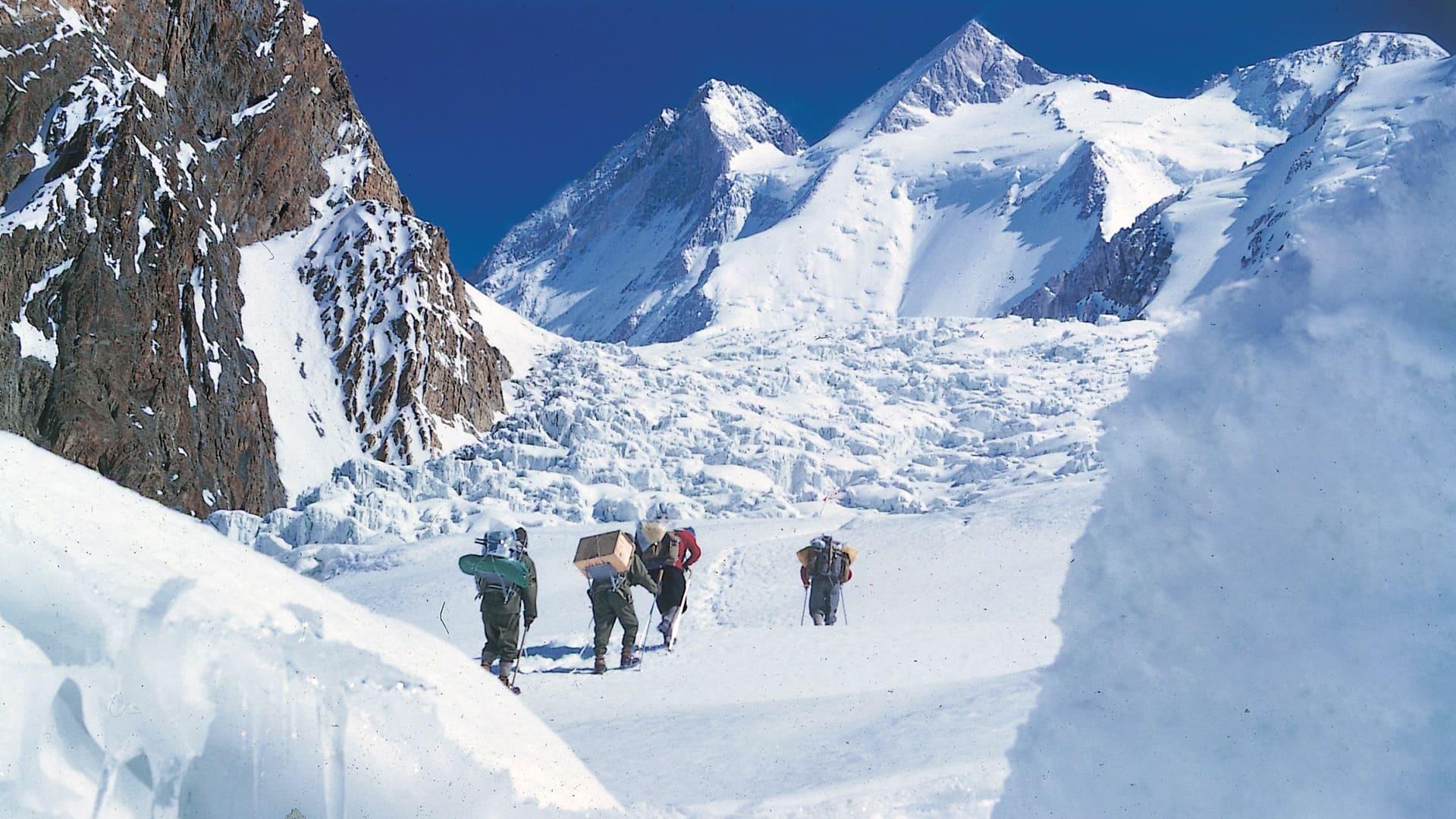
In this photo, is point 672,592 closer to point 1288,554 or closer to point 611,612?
point 611,612

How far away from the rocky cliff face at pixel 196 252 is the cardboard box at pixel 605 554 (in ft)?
70.3

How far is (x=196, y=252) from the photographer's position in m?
33.3

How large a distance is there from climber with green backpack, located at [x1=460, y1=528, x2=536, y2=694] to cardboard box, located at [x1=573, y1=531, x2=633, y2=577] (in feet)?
2.86

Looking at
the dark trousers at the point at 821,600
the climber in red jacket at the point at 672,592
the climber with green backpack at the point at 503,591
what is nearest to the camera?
the climber with green backpack at the point at 503,591

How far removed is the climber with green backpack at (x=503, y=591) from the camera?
8641mm

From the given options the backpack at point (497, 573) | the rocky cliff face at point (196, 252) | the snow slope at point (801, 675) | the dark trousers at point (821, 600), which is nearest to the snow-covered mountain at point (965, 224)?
the rocky cliff face at point (196, 252)

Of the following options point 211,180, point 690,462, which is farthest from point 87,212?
point 690,462

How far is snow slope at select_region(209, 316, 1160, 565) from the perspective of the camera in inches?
1120

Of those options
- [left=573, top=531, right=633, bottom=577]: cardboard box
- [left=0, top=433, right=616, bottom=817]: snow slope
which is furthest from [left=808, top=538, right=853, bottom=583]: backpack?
[left=0, top=433, right=616, bottom=817]: snow slope

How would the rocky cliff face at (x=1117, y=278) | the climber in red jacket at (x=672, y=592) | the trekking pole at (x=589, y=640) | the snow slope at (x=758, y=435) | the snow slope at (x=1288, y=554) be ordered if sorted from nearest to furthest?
the snow slope at (x=1288, y=554) → the trekking pole at (x=589, y=640) → the climber in red jacket at (x=672, y=592) → the snow slope at (x=758, y=435) → the rocky cliff face at (x=1117, y=278)

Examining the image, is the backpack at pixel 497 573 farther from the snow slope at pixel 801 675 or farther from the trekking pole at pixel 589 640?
the trekking pole at pixel 589 640

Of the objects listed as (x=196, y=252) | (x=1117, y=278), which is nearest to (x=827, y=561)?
(x=196, y=252)

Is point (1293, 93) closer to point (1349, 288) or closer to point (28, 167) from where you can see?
point (28, 167)

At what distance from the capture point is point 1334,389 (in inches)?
161
